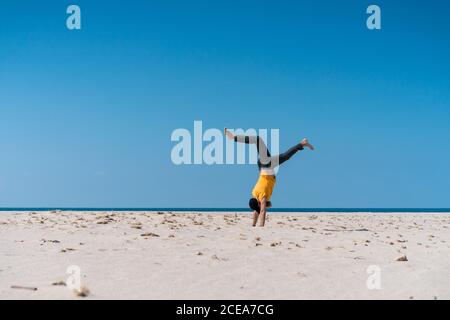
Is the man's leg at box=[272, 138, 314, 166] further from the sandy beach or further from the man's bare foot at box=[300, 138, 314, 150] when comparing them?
the sandy beach

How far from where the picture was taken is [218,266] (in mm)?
7285

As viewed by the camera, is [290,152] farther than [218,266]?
Yes

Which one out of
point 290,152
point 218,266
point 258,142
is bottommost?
point 218,266

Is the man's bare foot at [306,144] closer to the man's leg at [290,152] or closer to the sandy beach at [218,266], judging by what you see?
the man's leg at [290,152]

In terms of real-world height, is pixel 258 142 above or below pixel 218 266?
above

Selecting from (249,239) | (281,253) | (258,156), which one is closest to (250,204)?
(258,156)

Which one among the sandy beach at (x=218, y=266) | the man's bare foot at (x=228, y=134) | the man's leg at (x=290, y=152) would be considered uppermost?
→ the man's bare foot at (x=228, y=134)

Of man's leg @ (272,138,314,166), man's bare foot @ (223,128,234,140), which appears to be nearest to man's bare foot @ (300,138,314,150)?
man's leg @ (272,138,314,166)

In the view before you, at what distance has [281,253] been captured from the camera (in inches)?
345

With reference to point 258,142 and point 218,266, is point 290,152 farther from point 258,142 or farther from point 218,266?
point 218,266

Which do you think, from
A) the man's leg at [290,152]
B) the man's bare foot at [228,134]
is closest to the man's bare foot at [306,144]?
the man's leg at [290,152]

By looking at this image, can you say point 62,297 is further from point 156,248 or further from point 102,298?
point 156,248

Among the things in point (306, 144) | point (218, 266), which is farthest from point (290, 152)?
point (218, 266)

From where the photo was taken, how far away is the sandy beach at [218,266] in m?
5.79
